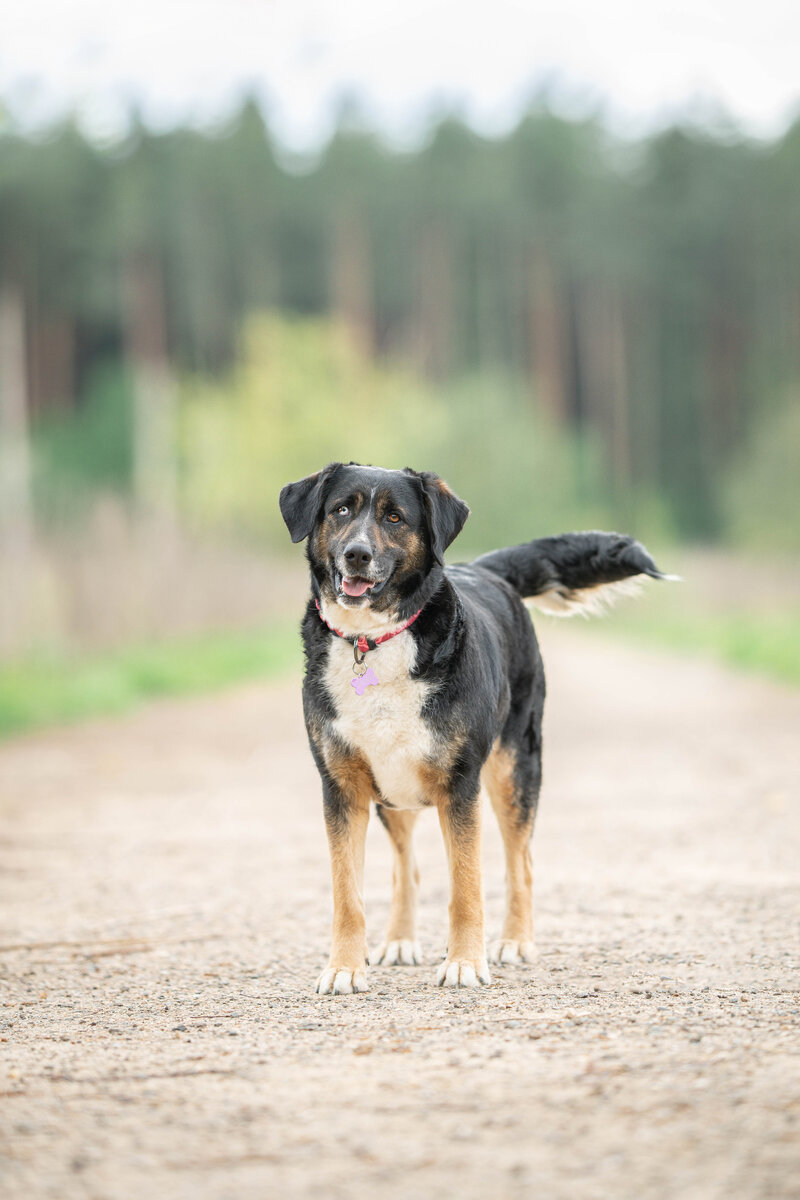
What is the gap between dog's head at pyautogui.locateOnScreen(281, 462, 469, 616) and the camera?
445 centimetres

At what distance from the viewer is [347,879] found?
4426 mm

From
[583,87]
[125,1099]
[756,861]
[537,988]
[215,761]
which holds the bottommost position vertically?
[215,761]

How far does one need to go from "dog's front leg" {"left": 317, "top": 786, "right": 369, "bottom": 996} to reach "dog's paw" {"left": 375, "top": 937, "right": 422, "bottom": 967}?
410mm

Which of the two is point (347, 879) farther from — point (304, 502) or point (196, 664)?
point (196, 664)

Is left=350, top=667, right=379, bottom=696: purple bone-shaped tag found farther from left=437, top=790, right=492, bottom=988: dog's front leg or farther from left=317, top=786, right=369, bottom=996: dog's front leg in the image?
left=437, top=790, right=492, bottom=988: dog's front leg

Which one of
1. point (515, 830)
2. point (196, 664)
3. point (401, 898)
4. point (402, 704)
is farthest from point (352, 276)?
point (402, 704)

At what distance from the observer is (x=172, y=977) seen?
4.56 meters

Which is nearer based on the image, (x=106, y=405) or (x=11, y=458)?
(x=11, y=458)

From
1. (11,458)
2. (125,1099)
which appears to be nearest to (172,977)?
(125,1099)

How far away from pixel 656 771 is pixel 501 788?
4829 millimetres

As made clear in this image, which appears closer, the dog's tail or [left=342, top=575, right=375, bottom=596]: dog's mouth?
[left=342, top=575, right=375, bottom=596]: dog's mouth

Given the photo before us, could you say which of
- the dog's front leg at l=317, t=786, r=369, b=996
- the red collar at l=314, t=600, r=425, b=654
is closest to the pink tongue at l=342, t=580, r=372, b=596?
the red collar at l=314, t=600, r=425, b=654

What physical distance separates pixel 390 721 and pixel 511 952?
3.30 feet

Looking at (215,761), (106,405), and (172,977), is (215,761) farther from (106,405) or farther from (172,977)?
(106,405)
